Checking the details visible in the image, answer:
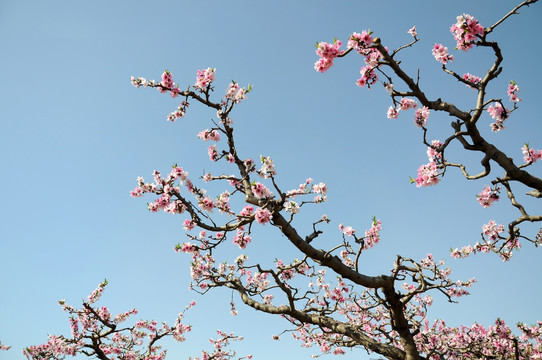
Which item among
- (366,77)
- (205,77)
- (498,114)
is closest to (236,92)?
(205,77)

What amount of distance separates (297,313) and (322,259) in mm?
1528

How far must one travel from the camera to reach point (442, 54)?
706 centimetres

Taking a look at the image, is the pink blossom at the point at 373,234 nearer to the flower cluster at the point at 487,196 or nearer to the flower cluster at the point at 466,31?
the flower cluster at the point at 487,196

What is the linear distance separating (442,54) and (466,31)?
122 centimetres

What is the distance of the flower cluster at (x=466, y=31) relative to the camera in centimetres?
580

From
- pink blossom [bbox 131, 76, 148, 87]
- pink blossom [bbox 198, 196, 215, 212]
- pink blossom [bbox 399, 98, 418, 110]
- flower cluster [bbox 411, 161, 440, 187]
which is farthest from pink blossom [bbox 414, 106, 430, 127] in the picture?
pink blossom [bbox 131, 76, 148, 87]

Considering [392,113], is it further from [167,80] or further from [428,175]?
[167,80]

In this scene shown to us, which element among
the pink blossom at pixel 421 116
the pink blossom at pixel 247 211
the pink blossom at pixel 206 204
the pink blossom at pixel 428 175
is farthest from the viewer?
the pink blossom at pixel 206 204

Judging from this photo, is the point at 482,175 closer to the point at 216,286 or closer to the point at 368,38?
the point at 368,38

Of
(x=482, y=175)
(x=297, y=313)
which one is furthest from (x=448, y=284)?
(x=297, y=313)

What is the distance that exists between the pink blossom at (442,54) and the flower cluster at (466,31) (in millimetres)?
954

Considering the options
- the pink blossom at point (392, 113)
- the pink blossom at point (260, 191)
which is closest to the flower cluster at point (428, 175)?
the pink blossom at point (392, 113)

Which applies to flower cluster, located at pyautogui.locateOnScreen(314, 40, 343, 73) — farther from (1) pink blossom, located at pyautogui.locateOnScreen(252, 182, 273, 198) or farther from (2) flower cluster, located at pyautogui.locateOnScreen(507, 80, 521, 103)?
(2) flower cluster, located at pyautogui.locateOnScreen(507, 80, 521, 103)

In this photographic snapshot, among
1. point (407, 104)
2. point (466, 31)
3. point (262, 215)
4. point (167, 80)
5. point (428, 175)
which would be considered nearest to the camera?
point (466, 31)
